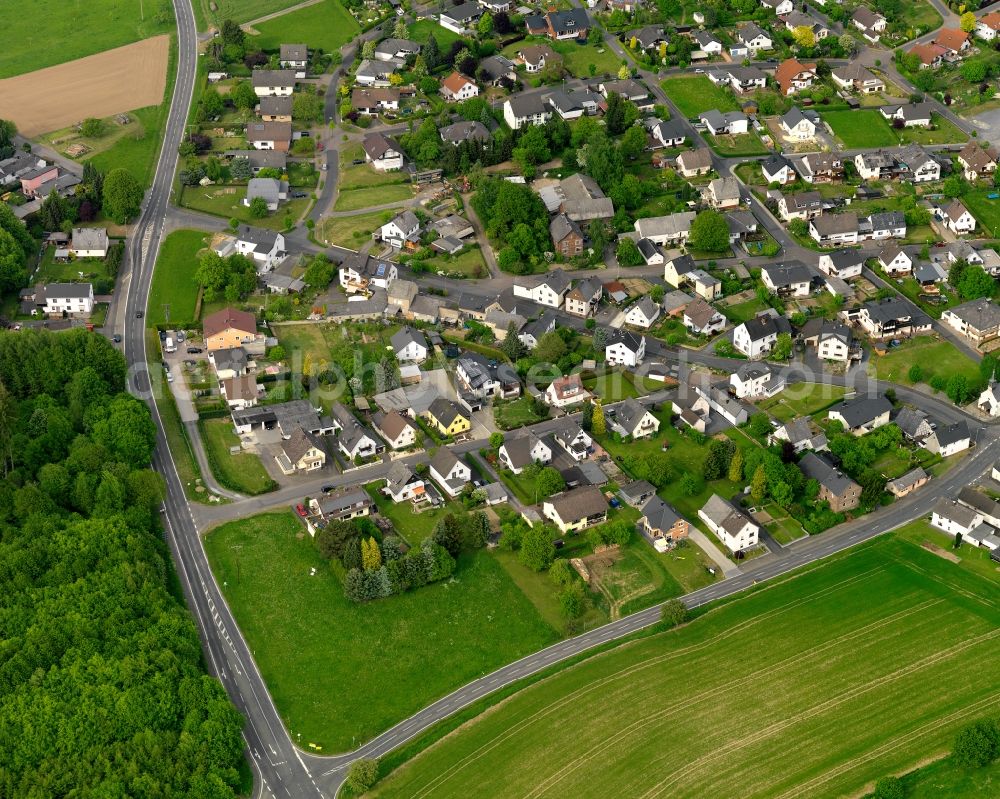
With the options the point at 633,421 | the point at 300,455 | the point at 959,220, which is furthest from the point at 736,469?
the point at 959,220

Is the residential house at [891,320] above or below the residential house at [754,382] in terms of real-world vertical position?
below

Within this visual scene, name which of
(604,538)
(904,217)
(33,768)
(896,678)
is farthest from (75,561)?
(904,217)

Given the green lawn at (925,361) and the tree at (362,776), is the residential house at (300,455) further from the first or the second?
the green lawn at (925,361)

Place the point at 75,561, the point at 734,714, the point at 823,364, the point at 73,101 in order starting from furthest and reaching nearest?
the point at 73,101 < the point at 823,364 < the point at 75,561 < the point at 734,714

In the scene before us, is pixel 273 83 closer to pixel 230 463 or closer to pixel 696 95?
pixel 696 95

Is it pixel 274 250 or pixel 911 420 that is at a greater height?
pixel 274 250

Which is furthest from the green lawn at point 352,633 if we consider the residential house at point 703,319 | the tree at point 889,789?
the residential house at point 703,319

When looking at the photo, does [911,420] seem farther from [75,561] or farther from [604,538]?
[75,561]

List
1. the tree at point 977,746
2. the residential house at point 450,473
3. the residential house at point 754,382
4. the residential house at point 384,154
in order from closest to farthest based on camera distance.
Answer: the tree at point 977,746 < the residential house at point 450,473 < the residential house at point 754,382 < the residential house at point 384,154
